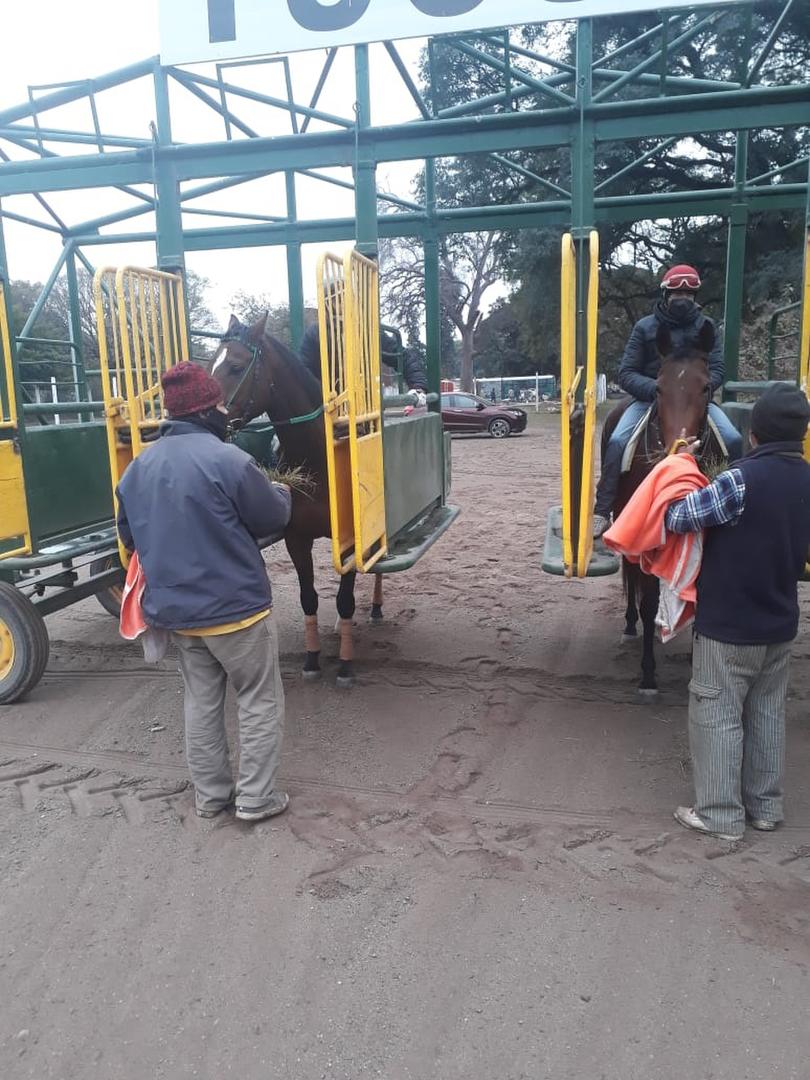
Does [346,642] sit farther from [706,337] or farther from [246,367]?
[706,337]

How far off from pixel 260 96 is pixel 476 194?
40.5ft

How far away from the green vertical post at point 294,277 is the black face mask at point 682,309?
3.75 m

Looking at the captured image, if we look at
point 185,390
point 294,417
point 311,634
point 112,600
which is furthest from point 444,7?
point 112,600

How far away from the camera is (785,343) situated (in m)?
19.8

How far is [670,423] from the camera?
462cm

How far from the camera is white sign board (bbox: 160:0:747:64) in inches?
182

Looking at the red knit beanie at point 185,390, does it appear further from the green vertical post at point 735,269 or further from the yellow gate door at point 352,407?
the green vertical post at point 735,269

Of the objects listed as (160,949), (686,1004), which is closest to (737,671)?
(686,1004)

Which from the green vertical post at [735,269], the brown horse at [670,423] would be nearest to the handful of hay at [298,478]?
the brown horse at [670,423]

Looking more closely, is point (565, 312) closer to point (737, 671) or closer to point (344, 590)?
point (737, 671)

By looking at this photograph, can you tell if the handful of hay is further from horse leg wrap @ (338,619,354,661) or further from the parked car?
the parked car

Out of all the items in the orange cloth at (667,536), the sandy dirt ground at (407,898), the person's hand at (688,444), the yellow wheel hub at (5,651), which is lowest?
the sandy dirt ground at (407,898)

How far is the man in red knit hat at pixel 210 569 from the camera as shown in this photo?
3.51 m

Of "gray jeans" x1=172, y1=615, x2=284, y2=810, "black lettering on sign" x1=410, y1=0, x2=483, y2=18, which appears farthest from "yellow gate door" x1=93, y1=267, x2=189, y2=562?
"black lettering on sign" x1=410, y1=0, x2=483, y2=18
